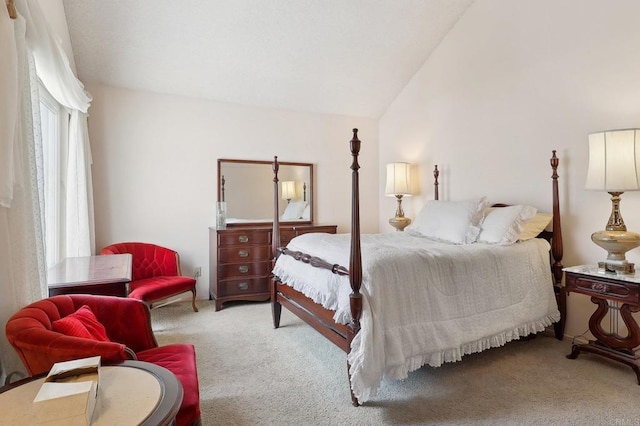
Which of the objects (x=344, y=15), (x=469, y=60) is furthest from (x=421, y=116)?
(x=344, y=15)

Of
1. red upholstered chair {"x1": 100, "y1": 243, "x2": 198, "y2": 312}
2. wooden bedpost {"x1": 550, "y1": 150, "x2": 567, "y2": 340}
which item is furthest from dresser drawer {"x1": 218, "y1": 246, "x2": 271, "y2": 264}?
→ wooden bedpost {"x1": 550, "y1": 150, "x2": 567, "y2": 340}

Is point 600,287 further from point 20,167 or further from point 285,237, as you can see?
point 20,167

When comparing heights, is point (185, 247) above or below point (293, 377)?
above

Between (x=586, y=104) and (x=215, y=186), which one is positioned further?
(x=215, y=186)

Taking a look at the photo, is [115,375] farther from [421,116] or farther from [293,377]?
[421,116]

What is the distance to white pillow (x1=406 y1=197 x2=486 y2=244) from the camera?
3.15 metres

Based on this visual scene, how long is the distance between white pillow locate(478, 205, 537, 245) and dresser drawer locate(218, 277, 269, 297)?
2.38 m

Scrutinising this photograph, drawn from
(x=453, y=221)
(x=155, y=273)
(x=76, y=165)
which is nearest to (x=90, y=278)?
(x=76, y=165)

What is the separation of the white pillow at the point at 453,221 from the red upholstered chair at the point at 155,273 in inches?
97.2

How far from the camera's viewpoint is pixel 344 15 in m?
3.59

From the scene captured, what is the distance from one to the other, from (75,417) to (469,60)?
4.30m

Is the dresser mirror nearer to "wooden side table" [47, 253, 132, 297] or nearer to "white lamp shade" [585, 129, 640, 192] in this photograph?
"wooden side table" [47, 253, 132, 297]

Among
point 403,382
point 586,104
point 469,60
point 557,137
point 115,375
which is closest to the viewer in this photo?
point 115,375

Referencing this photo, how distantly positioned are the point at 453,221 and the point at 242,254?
2274 mm
